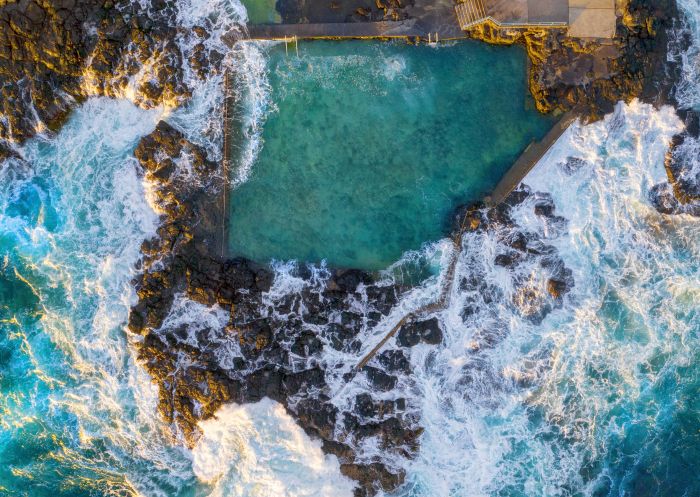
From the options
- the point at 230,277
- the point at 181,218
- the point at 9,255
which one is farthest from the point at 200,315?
the point at 9,255

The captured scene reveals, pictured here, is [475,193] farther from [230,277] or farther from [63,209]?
[63,209]

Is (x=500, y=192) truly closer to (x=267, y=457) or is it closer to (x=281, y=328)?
(x=281, y=328)

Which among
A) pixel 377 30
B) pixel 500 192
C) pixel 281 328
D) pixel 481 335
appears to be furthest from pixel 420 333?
pixel 377 30

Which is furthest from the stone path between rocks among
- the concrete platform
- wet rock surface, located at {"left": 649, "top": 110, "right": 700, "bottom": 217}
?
wet rock surface, located at {"left": 649, "top": 110, "right": 700, "bottom": 217}

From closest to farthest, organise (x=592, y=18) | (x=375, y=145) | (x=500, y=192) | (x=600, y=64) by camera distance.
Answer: (x=592, y=18) → (x=600, y=64) → (x=500, y=192) → (x=375, y=145)

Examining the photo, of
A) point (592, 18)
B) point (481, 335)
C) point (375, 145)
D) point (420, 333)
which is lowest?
point (481, 335)
